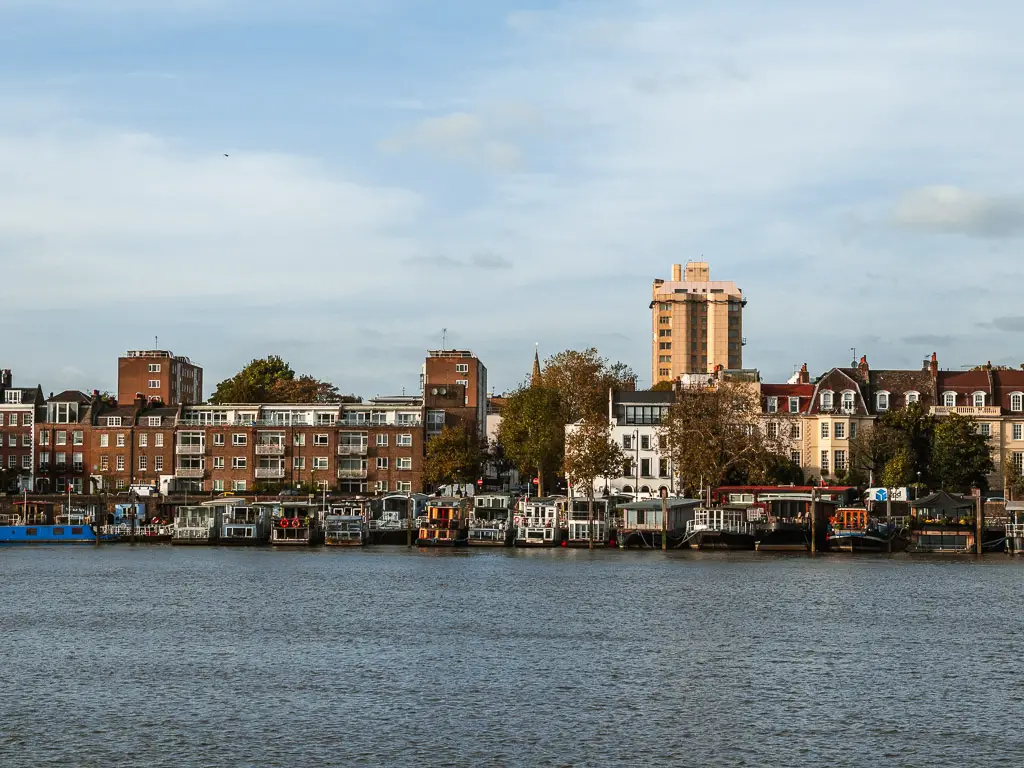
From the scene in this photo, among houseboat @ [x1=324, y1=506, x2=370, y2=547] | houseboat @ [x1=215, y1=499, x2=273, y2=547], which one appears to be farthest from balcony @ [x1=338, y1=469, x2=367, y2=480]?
houseboat @ [x1=324, y1=506, x2=370, y2=547]

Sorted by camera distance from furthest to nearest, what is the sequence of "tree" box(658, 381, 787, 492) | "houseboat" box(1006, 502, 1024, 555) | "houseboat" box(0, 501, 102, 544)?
"houseboat" box(0, 501, 102, 544)
"tree" box(658, 381, 787, 492)
"houseboat" box(1006, 502, 1024, 555)

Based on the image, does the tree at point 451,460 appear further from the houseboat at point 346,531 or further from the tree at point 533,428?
the houseboat at point 346,531

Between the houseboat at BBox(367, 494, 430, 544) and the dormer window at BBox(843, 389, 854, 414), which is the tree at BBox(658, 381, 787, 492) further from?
the houseboat at BBox(367, 494, 430, 544)

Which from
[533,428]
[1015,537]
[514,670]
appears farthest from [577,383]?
[514,670]

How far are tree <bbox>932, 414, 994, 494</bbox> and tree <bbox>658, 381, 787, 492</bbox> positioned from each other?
14666mm

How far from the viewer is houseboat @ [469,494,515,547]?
13800 centimetres

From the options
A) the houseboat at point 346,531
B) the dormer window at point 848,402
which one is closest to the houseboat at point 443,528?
the houseboat at point 346,531

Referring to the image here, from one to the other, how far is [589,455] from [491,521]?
11.2 meters

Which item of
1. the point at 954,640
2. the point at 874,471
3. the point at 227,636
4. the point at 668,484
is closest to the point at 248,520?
the point at 668,484

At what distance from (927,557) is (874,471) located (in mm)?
22637

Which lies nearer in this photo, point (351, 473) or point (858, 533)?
point (858, 533)

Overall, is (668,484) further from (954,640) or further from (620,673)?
(620,673)

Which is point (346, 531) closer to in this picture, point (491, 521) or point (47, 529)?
point (491, 521)

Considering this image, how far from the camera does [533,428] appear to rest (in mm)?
151875
